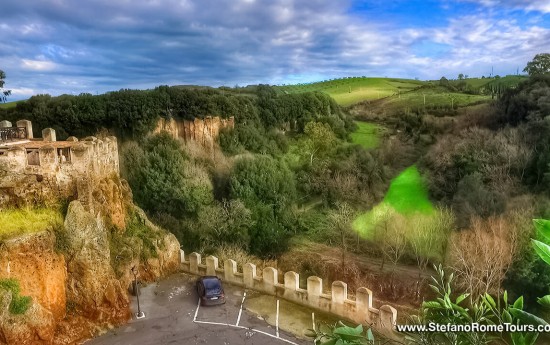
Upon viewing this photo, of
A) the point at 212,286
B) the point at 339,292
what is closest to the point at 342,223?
the point at 339,292

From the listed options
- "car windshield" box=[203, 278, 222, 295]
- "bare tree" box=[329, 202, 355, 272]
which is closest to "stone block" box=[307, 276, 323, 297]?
"car windshield" box=[203, 278, 222, 295]

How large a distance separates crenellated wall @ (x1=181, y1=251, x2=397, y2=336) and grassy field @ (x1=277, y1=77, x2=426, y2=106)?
139ft

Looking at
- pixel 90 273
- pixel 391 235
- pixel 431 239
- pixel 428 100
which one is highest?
pixel 428 100

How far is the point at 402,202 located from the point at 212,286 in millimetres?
15383

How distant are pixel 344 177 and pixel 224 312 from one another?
17.1 metres

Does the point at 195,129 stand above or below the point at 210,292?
above

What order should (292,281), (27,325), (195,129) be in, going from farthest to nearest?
(195,129) → (292,281) → (27,325)

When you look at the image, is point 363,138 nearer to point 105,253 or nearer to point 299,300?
point 299,300

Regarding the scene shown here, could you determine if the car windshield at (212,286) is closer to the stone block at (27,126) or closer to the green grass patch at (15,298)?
the green grass patch at (15,298)

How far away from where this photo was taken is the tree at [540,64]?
138 ft

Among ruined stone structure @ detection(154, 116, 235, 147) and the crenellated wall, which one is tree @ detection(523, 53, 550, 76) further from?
the crenellated wall

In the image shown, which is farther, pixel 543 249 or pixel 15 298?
pixel 15 298

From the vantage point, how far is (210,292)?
64.2ft

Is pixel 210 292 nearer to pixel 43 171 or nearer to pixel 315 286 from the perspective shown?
pixel 315 286
